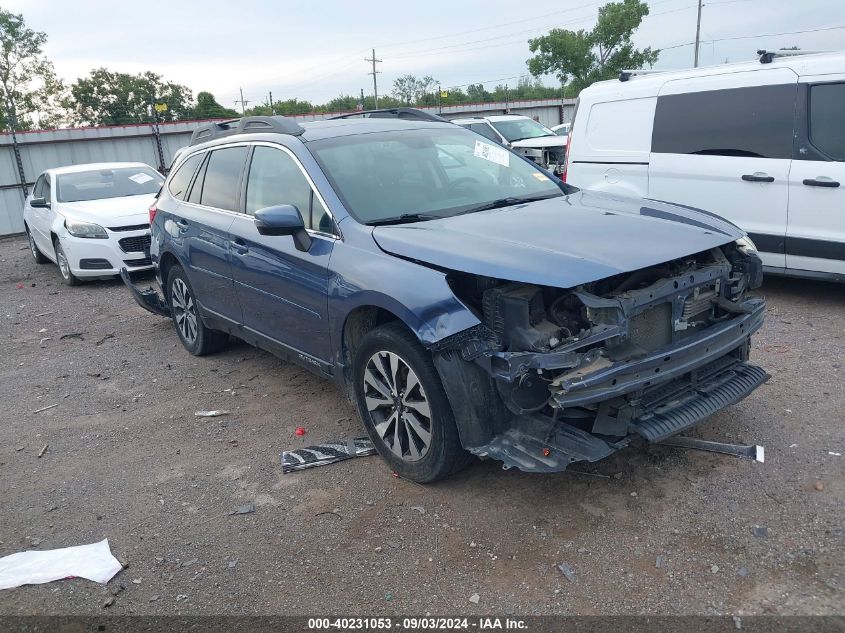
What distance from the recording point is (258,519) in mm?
3578

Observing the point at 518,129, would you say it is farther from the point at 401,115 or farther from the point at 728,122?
the point at 401,115

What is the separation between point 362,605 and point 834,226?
506cm

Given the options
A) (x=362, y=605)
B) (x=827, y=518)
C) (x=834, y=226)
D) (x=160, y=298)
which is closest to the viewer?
(x=362, y=605)

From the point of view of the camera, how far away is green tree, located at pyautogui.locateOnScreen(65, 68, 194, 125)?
180ft

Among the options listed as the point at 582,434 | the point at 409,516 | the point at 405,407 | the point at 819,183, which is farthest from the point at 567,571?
the point at 819,183

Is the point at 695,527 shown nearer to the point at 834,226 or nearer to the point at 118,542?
the point at 118,542

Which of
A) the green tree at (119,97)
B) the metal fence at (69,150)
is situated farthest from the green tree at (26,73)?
the metal fence at (69,150)

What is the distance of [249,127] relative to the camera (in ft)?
17.1

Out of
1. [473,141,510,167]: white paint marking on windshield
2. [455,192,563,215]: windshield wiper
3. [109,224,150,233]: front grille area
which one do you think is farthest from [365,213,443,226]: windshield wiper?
[109,224,150,233]: front grille area

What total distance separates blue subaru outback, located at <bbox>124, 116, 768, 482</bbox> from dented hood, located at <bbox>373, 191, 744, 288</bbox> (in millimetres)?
13

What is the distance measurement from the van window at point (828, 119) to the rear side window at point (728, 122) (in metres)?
0.17

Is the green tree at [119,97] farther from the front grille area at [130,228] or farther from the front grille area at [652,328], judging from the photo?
the front grille area at [652,328]

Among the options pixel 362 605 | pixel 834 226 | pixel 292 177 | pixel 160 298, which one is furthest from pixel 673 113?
pixel 362 605

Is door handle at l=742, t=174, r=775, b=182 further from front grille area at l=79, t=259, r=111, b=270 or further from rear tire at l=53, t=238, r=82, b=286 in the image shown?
rear tire at l=53, t=238, r=82, b=286
